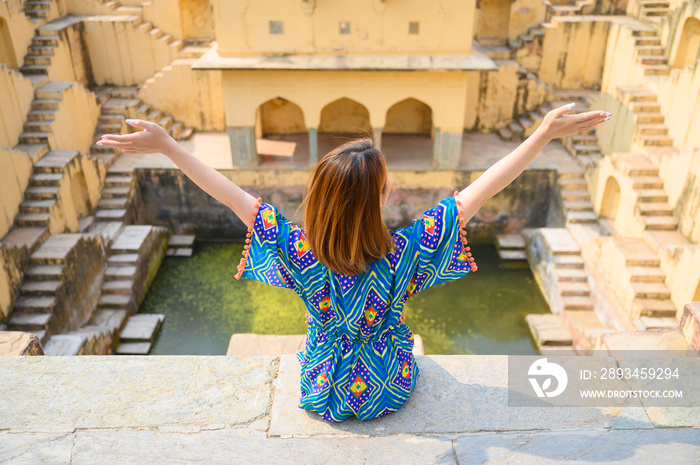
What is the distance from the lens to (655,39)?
11508mm

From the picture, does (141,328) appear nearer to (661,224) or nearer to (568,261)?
(568,261)

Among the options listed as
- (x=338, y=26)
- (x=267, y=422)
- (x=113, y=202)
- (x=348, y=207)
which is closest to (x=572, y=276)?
(x=338, y=26)

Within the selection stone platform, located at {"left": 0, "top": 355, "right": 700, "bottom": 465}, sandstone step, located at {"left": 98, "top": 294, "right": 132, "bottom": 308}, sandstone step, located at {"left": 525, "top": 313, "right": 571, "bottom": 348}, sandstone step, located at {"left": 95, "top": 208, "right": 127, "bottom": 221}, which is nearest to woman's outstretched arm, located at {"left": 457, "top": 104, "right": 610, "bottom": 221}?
stone platform, located at {"left": 0, "top": 355, "right": 700, "bottom": 465}

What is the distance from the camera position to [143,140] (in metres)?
2.12

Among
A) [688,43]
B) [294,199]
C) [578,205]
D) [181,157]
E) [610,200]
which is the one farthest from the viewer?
[294,199]

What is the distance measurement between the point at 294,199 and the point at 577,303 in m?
6.03

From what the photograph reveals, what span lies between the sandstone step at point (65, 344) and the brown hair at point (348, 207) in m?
6.57

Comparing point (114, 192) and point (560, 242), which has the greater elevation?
point (114, 192)

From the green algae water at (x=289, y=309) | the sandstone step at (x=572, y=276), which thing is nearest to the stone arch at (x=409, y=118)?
the green algae water at (x=289, y=309)

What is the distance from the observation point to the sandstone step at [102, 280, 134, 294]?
9.39 metres

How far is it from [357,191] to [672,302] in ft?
24.8

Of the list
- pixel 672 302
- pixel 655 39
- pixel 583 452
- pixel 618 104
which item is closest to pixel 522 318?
pixel 672 302

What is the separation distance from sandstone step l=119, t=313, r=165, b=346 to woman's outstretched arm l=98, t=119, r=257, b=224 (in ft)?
24.1

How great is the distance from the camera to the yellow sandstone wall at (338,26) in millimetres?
9938
